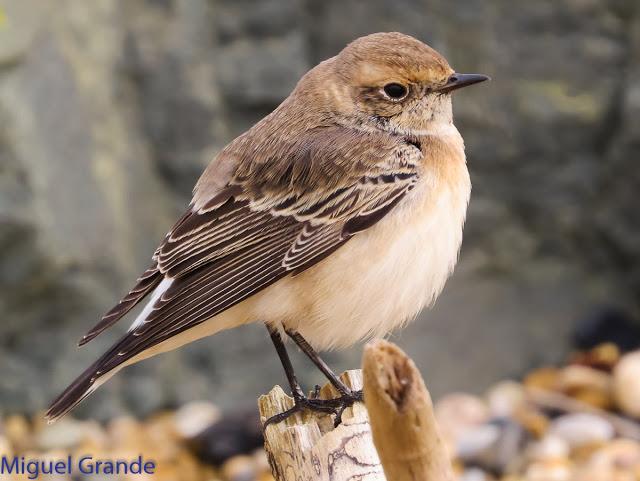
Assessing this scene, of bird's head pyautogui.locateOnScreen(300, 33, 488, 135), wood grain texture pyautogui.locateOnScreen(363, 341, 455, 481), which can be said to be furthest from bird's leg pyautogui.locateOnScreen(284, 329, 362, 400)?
wood grain texture pyautogui.locateOnScreen(363, 341, 455, 481)

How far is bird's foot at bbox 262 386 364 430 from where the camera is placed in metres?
4.29

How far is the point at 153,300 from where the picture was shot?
4383mm

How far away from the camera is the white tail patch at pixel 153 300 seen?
430 cm

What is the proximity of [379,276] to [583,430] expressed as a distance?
10.4 feet

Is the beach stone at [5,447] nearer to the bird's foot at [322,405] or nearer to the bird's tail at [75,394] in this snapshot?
the bird's tail at [75,394]

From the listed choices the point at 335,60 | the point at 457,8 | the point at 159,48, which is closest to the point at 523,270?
the point at 457,8

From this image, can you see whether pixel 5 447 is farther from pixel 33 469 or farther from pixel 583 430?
pixel 583 430

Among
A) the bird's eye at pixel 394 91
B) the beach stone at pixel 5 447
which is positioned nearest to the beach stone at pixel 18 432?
the beach stone at pixel 5 447

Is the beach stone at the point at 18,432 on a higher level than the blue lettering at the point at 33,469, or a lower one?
higher

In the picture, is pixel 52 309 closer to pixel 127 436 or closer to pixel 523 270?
pixel 127 436

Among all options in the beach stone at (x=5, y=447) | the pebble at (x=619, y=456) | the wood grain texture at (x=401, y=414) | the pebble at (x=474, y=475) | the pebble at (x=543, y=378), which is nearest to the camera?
the wood grain texture at (x=401, y=414)

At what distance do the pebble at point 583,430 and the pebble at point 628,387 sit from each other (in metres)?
0.20

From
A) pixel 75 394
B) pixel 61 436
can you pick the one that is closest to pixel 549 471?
pixel 61 436

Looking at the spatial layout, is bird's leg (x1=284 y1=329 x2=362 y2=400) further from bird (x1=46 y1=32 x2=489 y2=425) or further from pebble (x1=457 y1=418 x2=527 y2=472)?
pebble (x1=457 y1=418 x2=527 y2=472)
